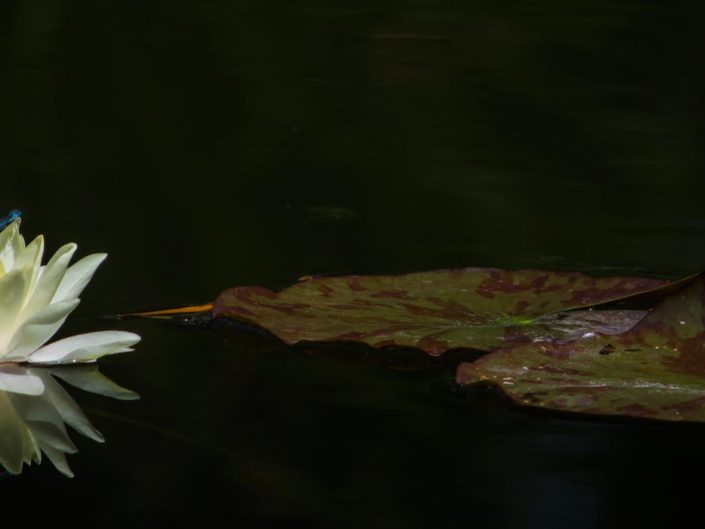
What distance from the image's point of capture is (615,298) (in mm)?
1507

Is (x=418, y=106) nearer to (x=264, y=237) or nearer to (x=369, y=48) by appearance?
(x=369, y=48)

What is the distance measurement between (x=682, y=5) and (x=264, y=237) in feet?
8.66

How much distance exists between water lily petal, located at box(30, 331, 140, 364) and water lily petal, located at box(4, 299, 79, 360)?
0.06 feet

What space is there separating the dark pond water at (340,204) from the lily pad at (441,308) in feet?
0.13

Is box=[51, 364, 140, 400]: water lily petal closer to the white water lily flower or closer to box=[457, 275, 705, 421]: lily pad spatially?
the white water lily flower

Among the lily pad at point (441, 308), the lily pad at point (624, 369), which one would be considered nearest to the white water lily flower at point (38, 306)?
the lily pad at point (441, 308)

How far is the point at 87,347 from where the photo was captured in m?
1.39

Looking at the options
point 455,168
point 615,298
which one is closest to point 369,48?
point 455,168

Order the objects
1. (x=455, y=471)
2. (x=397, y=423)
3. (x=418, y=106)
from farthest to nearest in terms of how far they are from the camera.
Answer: (x=418, y=106), (x=397, y=423), (x=455, y=471)

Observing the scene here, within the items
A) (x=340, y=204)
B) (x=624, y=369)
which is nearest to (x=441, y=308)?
(x=624, y=369)

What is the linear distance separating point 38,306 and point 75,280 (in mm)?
81

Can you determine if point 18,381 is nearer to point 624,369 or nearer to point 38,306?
point 38,306

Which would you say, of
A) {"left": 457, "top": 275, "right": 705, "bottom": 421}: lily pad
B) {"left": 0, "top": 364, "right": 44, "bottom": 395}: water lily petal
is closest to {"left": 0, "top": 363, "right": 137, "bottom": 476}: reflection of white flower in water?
{"left": 0, "top": 364, "right": 44, "bottom": 395}: water lily petal

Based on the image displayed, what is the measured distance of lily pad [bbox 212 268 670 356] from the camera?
1.50 m
